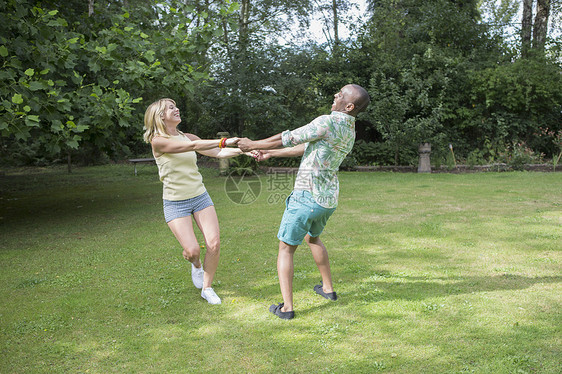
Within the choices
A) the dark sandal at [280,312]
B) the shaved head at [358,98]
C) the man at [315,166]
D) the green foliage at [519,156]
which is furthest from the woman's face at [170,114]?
the green foliage at [519,156]

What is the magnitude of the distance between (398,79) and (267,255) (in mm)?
12567

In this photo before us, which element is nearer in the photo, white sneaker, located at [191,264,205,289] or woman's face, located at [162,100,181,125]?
woman's face, located at [162,100,181,125]

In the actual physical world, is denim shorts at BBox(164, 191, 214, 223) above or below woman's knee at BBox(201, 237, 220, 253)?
above

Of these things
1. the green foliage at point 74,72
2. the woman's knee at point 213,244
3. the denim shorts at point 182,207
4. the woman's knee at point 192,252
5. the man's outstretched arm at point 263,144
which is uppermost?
the green foliage at point 74,72

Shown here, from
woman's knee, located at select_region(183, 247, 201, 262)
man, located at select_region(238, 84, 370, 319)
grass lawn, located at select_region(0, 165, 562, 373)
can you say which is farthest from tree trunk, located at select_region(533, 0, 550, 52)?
woman's knee, located at select_region(183, 247, 201, 262)

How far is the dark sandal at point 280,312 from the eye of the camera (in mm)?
4043

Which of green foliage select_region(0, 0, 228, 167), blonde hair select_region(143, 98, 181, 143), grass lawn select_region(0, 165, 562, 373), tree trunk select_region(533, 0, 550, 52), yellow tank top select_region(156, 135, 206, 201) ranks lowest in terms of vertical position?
grass lawn select_region(0, 165, 562, 373)

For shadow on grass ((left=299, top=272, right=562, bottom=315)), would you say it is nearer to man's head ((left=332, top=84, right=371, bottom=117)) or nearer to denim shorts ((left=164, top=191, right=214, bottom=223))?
denim shorts ((left=164, top=191, right=214, bottom=223))

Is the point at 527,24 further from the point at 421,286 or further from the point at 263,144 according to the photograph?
the point at 263,144

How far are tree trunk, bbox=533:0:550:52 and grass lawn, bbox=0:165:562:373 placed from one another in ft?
37.9

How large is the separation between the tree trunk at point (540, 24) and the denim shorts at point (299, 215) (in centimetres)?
1748

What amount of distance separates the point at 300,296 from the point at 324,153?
63.1 inches

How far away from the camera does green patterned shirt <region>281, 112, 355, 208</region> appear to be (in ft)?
12.5

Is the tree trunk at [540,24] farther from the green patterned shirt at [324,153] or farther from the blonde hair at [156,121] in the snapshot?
the blonde hair at [156,121]
